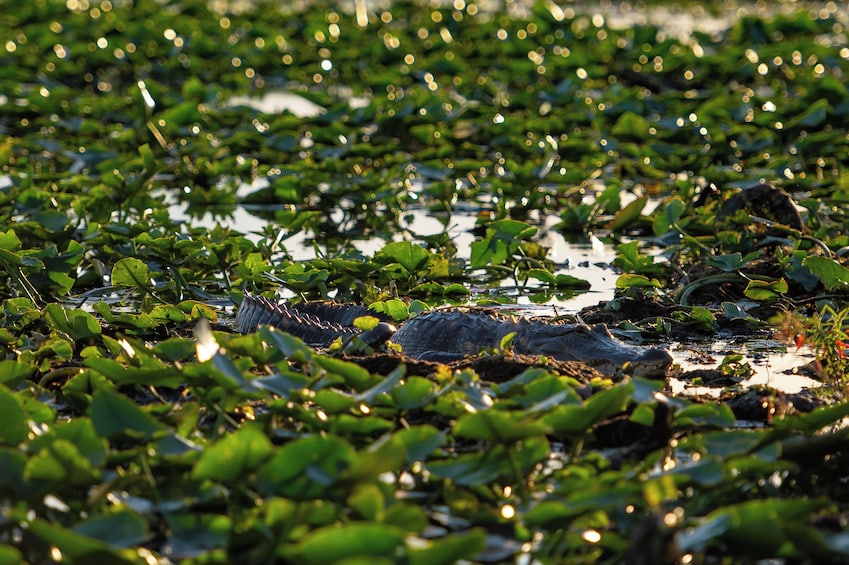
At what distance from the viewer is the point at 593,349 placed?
3.90 metres

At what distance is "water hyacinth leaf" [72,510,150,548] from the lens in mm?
2236

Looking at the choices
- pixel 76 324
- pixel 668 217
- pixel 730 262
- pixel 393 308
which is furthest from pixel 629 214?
pixel 76 324

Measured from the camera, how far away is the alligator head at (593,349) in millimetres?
3656

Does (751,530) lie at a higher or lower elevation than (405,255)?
lower

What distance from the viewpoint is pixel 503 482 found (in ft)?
8.87

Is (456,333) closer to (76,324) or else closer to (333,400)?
(76,324)

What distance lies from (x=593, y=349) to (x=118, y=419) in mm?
1718

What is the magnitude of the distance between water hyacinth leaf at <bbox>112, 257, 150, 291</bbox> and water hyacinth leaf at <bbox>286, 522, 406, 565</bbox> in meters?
2.58

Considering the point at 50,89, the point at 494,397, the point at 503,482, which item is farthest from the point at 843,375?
the point at 50,89

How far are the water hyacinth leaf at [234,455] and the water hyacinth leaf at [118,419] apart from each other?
0.80 feet

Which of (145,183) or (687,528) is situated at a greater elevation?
(145,183)

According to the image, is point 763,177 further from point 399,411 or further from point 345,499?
point 345,499

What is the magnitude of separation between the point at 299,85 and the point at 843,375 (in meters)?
7.88

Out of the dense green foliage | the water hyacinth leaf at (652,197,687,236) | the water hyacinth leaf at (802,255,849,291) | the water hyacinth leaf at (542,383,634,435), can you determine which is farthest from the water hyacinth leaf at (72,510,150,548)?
the water hyacinth leaf at (652,197,687,236)
